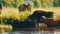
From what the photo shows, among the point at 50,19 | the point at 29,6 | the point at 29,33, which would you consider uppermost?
the point at 29,6

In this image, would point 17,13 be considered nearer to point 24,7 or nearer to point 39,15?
point 24,7

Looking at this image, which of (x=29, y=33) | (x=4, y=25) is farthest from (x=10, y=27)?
(x=29, y=33)

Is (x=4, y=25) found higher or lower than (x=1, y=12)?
lower

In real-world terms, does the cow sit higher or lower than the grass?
higher

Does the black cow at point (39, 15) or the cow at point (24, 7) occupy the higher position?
the cow at point (24, 7)

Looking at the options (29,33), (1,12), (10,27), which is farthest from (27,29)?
(1,12)

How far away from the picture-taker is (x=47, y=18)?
5.15 feet

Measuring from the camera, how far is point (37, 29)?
156 cm

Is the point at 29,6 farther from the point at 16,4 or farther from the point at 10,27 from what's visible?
the point at 10,27

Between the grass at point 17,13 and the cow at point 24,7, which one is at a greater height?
the cow at point 24,7

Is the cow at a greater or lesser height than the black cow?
greater

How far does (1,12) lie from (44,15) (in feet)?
1.20

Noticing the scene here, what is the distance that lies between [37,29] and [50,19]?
0.14 metres

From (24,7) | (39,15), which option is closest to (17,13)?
(24,7)
